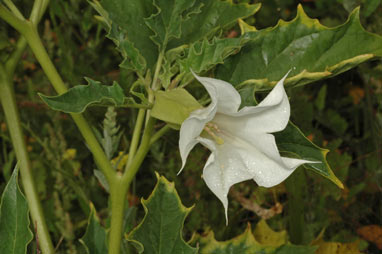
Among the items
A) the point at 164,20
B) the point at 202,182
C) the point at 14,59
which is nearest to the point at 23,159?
the point at 14,59

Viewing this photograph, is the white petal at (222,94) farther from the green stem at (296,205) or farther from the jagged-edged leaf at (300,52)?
the green stem at (296,205)

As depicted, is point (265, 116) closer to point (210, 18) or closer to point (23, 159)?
point (210, 18)

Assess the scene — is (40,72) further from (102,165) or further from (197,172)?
(102,165)

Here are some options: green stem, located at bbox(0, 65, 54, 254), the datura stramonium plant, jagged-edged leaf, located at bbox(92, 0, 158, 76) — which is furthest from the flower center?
green stem, located at bbox(0, 65, 54, 254)

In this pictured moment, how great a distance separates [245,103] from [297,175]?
0.24m

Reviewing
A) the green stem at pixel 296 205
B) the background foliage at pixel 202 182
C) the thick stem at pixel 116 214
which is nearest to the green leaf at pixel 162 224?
the thick stem at pixel 116 214

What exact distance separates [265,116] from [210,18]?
0.54ft

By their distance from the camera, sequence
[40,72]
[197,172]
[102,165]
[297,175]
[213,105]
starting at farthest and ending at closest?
1. [40,72]
2. [197,172]
3. [297,175]
4. [102,165]
5. [213,105]

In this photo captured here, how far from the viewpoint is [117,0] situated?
54 centimetres

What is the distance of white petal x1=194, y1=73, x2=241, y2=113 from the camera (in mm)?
407

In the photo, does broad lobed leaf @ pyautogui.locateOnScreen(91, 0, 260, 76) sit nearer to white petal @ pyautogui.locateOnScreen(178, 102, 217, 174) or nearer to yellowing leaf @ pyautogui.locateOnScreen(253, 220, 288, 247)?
white petal @ pyautogui.locateOnScreen(178, 102, 217, 174)

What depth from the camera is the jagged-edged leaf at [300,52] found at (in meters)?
0.48

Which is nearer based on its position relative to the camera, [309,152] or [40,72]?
[309,152]

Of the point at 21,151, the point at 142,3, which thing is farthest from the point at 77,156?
the point at 142,3
